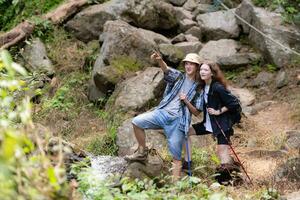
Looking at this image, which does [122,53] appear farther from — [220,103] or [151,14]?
[220,103]

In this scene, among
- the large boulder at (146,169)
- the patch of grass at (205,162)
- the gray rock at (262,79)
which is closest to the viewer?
the large boulder at (146,169)

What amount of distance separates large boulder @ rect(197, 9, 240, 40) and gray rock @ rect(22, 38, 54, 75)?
399cm

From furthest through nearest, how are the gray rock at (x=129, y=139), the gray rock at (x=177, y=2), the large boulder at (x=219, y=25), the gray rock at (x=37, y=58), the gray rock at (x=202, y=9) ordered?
the gray rock at (x=177, y=2) < the gray rock at (x=202, y=9) < the large boulder at (x=219, y=25) < the gray rock at (x=37, y=58) < the gray rock at (x=129, y=139)

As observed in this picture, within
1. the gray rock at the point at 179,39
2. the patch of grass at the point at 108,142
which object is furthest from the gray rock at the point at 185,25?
the patch of grass at the point at 108,142

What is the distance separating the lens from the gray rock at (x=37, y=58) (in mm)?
11516

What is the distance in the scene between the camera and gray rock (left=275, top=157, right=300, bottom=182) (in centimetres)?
674

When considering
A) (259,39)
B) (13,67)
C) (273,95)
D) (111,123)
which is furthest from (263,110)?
(13,67)

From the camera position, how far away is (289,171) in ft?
22.4

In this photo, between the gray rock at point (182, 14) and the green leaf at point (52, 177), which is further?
the gray rock at point (182, 14)

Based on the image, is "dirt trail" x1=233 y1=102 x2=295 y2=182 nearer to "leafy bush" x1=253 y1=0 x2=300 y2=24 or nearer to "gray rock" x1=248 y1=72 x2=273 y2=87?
"gray rock" x1=248 y1=72 x2=273 y2=87

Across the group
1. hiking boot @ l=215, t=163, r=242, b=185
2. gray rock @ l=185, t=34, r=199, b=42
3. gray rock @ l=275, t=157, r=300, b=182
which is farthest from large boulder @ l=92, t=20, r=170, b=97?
gray rock @ l=275, t=157, r=300, b=182

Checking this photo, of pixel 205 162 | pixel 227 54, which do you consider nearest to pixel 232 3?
pixel 227 54

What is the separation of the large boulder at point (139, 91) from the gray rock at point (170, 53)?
0.79 m

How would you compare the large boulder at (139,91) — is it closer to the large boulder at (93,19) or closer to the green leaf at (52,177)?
the large boulder at (93,19)
